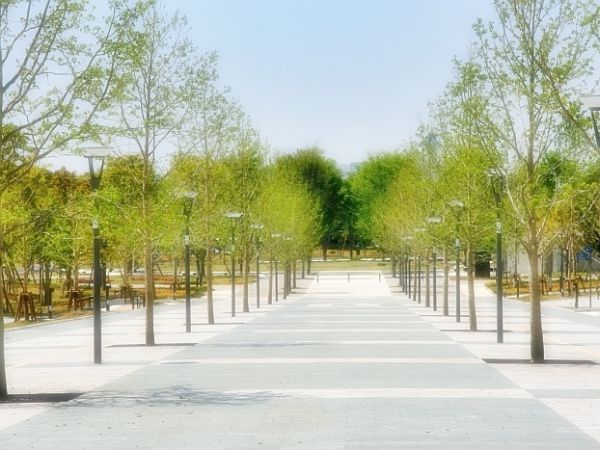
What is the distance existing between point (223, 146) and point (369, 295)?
30.1m

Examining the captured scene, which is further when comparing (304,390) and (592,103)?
(592,103)

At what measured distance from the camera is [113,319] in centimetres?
4397

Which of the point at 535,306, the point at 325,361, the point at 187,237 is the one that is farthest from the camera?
the point at 187,237

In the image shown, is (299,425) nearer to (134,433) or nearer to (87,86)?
(134,433)

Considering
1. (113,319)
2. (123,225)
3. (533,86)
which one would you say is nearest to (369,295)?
(113,319)

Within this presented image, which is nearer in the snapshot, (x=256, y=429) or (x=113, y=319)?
(x=256, y=429)

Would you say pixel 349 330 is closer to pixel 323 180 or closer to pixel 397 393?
pixel 397 393

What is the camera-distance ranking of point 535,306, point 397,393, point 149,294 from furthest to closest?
point 149,294 < point 535,306 < point 397,393

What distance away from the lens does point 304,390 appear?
18.3 metres

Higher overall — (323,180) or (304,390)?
(323,180)

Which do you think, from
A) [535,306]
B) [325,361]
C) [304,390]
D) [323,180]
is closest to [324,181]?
[323,180]

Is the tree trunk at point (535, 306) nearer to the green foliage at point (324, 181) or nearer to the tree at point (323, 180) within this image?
the green foliage at point (324, 181)

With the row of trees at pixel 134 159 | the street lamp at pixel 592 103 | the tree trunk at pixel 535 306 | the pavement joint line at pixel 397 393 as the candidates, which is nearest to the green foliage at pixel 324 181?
the row of trees at pixel 134 159

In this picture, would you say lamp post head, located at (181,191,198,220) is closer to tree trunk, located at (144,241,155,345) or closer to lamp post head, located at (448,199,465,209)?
tree trunk, located at (144,241,155,345)
